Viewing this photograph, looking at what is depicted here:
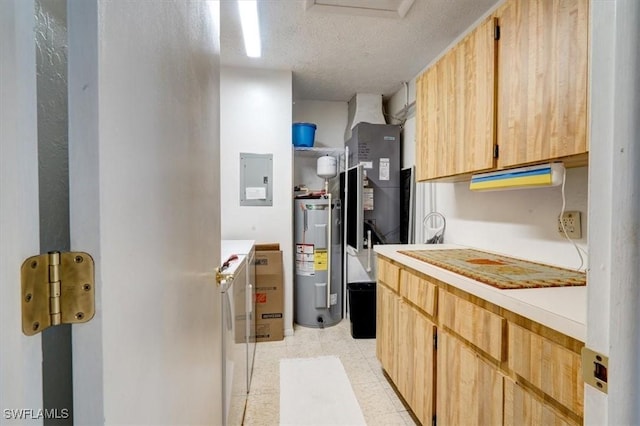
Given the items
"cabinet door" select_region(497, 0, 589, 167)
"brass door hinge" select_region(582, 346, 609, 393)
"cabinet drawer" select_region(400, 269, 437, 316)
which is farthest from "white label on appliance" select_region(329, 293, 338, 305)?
"brass door hinge" select_region(582, 346, 609, 393)

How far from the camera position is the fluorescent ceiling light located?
6.40ft

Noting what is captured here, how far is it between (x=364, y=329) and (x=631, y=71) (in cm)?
286

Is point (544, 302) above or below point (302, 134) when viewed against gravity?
below

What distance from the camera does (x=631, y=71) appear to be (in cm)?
46

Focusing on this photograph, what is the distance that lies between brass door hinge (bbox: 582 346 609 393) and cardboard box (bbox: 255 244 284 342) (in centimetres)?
250

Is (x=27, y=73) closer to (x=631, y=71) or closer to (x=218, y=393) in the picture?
(x=631, y=71)

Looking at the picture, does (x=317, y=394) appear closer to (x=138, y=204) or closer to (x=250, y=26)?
(x=138, y=204)

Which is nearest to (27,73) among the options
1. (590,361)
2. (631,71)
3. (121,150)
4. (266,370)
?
(121,150)

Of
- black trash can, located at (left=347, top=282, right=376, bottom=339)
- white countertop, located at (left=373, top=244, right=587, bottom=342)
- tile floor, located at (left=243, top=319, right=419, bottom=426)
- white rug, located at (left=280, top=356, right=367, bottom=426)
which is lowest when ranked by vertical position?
tile floor, located at (left=243, top=319, right=419, bottom=426)

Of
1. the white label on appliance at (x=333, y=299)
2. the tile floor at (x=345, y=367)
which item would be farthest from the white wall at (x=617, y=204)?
the white label on appliance at (x=333, y=299)

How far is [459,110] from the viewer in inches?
73.2

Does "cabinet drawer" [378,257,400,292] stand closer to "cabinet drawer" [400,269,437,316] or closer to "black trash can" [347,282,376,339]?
"cabinet drawer" [400,269,437,316]

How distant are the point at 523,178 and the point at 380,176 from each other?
1.91m

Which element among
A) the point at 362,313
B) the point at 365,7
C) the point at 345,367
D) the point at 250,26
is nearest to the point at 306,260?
the point at 362,313
